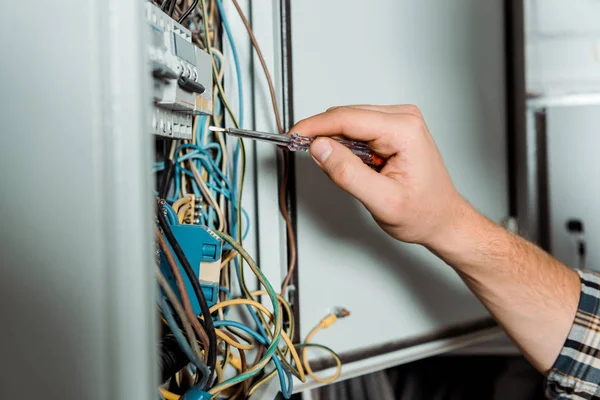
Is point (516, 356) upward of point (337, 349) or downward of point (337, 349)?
downward

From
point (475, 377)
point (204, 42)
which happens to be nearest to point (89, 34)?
point (204, 42)

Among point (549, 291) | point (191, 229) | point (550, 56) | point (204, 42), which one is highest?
point (550, 56)

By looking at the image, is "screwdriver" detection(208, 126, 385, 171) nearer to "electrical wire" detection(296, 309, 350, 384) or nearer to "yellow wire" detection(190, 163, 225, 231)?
"yellow wire" detection(190, 163, 225, 231)

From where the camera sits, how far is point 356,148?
58 cm

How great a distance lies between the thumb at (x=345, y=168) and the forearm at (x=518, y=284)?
18 cm

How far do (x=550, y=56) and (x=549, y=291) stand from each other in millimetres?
755

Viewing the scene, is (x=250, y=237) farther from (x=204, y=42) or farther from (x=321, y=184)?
(x=204, y=42)

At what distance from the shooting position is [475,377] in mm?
1066

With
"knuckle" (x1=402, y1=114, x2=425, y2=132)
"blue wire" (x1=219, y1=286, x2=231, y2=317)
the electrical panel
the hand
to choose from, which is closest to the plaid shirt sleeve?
the hand

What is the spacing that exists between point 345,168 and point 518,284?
353 millimetres

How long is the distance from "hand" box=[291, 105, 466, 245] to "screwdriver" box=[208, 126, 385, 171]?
0.01 meters

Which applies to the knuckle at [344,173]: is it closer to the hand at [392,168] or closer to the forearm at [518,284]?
the hand at [392,168]

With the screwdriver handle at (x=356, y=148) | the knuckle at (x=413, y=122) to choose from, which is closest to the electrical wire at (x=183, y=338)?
the screwdriver handle at (x=356, y=148)

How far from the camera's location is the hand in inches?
20.7
